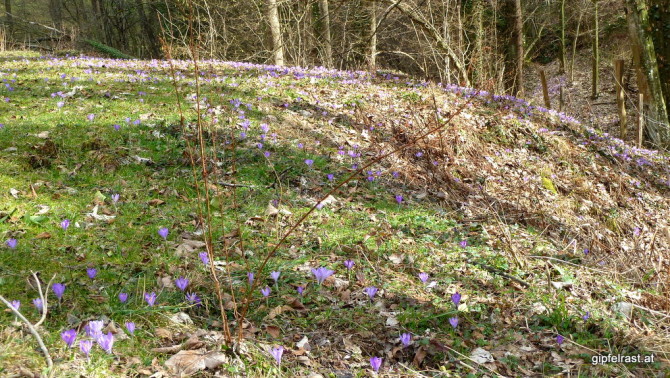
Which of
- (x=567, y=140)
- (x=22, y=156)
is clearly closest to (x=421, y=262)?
(x=22, y=156)

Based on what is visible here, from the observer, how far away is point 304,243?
436cm

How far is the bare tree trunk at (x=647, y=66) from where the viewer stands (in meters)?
12.0

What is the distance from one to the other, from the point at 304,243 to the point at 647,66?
1266 centimetres

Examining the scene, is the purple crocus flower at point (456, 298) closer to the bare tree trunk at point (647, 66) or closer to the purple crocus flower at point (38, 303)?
the purple crocus flower at point (38, 303)

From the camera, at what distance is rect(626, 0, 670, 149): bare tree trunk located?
12.0 metres

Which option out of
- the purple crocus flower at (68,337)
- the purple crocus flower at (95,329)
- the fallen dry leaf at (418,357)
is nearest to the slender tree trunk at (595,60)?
the fallen dry leaf at (418,357)

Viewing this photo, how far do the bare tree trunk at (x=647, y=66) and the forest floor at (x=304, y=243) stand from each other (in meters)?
5.88

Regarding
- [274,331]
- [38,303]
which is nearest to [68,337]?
[38,303]

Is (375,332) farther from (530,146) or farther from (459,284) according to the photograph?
(530,146)

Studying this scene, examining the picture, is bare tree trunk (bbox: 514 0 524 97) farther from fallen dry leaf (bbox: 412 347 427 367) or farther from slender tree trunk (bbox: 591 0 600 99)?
fallen dry leaf (bbox: 412 347 427 367)

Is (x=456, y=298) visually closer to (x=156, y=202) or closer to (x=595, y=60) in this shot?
(x=156, y=202)

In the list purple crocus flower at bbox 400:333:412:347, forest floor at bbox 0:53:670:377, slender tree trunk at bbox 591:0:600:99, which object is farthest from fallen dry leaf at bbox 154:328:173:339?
slender tree trunk at bbox 591:0:600:99

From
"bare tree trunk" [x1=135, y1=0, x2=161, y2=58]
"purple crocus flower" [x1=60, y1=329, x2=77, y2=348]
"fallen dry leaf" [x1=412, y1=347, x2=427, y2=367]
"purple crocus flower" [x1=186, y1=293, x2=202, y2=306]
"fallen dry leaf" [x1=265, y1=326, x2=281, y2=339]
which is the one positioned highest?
"bare tree trunk" [x1=135, y1=0, x2=161, y2=58]

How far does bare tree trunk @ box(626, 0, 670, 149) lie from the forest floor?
5.88m
